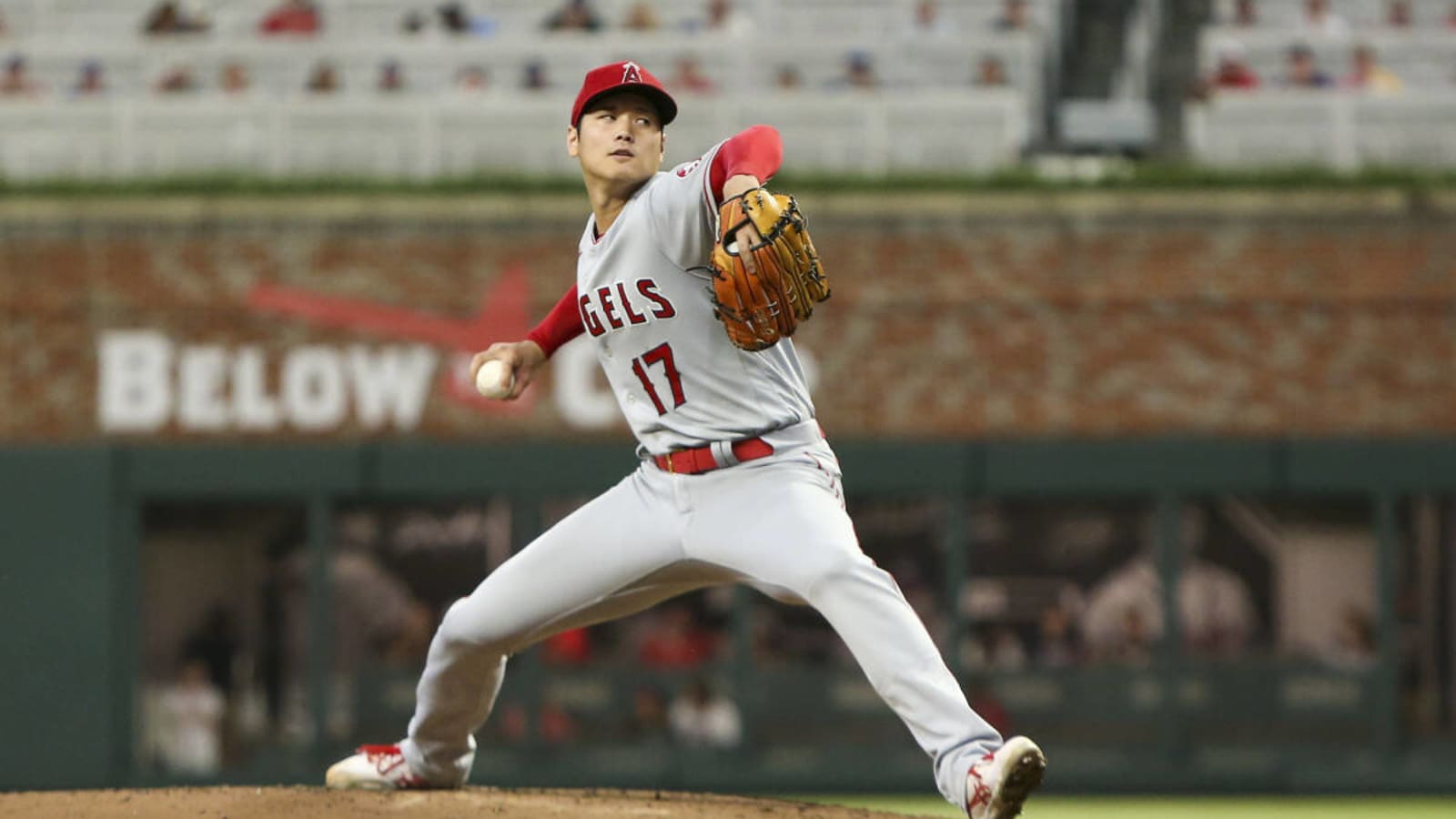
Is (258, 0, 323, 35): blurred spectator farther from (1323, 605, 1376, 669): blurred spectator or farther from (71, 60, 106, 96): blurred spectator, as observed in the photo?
(1323, 605, 1376, 669): blurred spectator

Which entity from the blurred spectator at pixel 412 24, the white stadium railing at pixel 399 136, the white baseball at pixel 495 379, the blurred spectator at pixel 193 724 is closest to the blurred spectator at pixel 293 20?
the blurred spectator at pixel 412 24

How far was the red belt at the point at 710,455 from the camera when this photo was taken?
5.08 metres

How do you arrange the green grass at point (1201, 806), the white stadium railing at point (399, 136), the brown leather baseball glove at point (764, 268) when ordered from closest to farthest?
the brown leather baseball glove at point (764, 268) < the green grass at point (1201, 806) < the white stadium railing at point (399, 136)

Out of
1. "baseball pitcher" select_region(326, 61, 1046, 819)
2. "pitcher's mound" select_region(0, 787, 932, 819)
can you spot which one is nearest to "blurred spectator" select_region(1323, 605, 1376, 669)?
"pitcher's mound" select_region(0, 787, 932, 819)

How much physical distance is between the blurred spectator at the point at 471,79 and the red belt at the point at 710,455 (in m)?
10.6

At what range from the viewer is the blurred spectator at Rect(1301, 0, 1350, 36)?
15977 millimetres

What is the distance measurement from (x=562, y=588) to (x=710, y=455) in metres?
0.53

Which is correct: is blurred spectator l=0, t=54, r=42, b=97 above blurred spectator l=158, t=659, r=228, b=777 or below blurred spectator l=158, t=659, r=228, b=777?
above

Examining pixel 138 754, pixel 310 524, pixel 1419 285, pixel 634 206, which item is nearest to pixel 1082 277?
pixel 1419 285

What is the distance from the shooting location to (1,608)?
1452 centimetres

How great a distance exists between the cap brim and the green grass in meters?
8.18

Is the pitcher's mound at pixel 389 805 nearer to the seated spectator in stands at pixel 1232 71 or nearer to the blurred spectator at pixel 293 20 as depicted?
the seated spectator in stands at pixel 1232 71

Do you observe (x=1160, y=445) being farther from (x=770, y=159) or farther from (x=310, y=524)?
(x=770, y=159)

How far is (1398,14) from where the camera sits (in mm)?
15914
